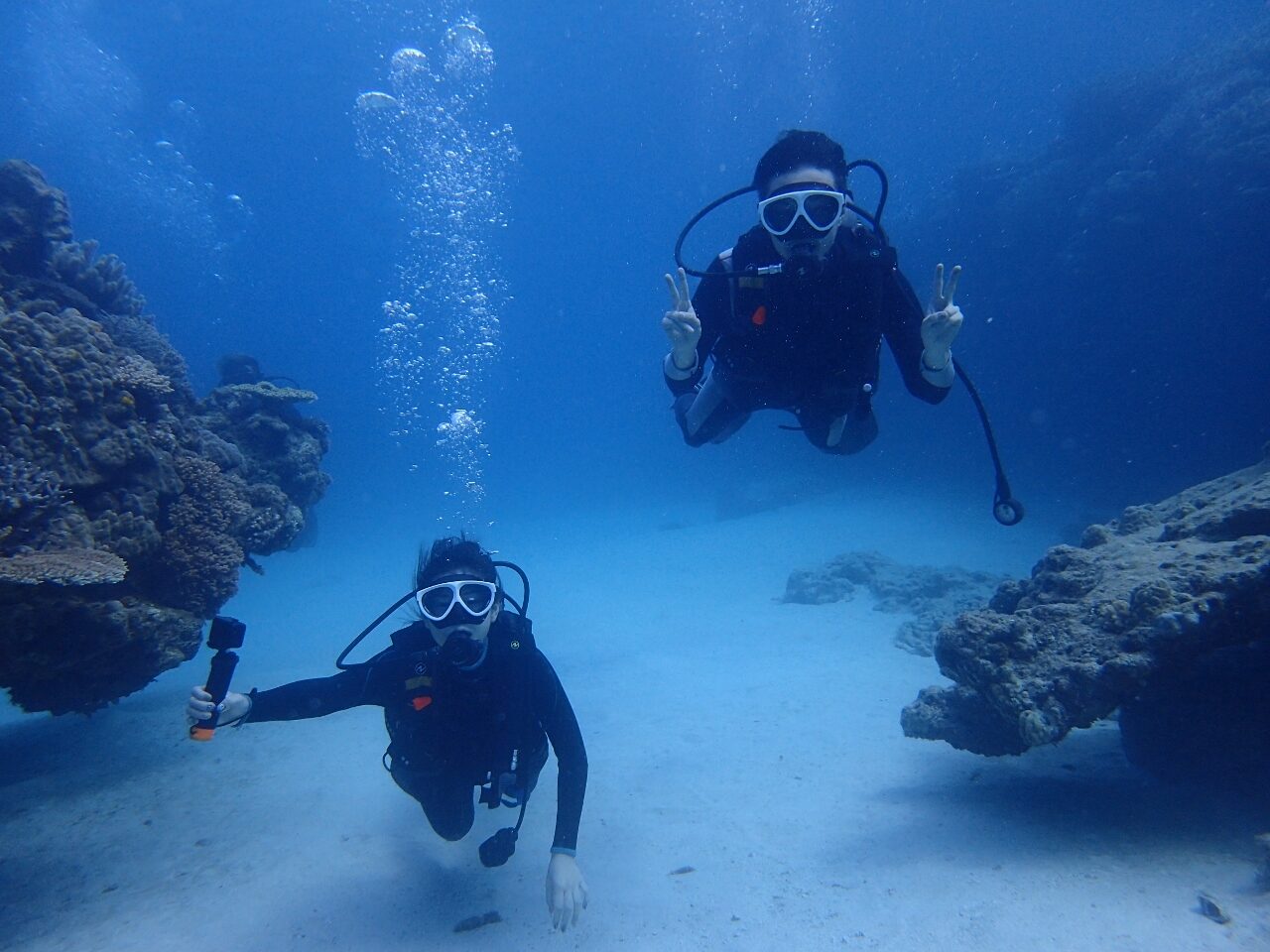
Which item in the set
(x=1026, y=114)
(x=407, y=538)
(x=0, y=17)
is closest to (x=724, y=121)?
(x=1026, y=114)

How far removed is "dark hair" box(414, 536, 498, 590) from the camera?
4.75 meters

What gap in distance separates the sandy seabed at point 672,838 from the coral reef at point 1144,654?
1.54 feet

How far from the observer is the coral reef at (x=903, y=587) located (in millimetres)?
11195

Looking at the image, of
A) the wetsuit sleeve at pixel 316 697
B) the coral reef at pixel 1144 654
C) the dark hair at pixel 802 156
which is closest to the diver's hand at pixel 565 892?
the wetsuit sleeve at pixel 316 697

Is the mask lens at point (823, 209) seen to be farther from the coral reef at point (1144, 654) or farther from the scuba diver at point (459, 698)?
the scuba diver at point (459, 698)

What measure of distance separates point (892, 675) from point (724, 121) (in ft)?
125

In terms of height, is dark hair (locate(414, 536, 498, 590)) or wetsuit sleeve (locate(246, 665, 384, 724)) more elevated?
dark hair (locate(414, 536, 498, 590))

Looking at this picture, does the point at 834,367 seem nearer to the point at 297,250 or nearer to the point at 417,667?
the point at 417,667

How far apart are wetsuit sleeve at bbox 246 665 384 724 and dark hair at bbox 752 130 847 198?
4.85 metres

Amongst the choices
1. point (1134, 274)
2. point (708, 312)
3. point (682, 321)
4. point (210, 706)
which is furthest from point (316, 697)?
point (1134, 274)

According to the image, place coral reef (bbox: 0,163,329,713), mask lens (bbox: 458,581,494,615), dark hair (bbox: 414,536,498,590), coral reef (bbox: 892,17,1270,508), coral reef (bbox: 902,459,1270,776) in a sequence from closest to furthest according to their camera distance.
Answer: coral reef (bbox: 902,459,1270,776) → mask lens (bbox: 458,581,494,615) → dark hair (bbox: 414,536,498,590) → coral reef (bbox: 0,163,329,713) → coral reef (bbox: 892,17,1270,508)

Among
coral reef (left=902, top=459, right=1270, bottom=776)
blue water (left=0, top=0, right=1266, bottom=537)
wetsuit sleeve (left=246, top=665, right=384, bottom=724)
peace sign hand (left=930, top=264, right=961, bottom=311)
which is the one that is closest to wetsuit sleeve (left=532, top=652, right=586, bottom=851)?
wetsuit sleeve (left=246, top=665, right=384, bottom=724)

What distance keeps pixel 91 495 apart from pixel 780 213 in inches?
270

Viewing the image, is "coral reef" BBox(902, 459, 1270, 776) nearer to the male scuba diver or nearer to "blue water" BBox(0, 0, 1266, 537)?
the male scuba diver
